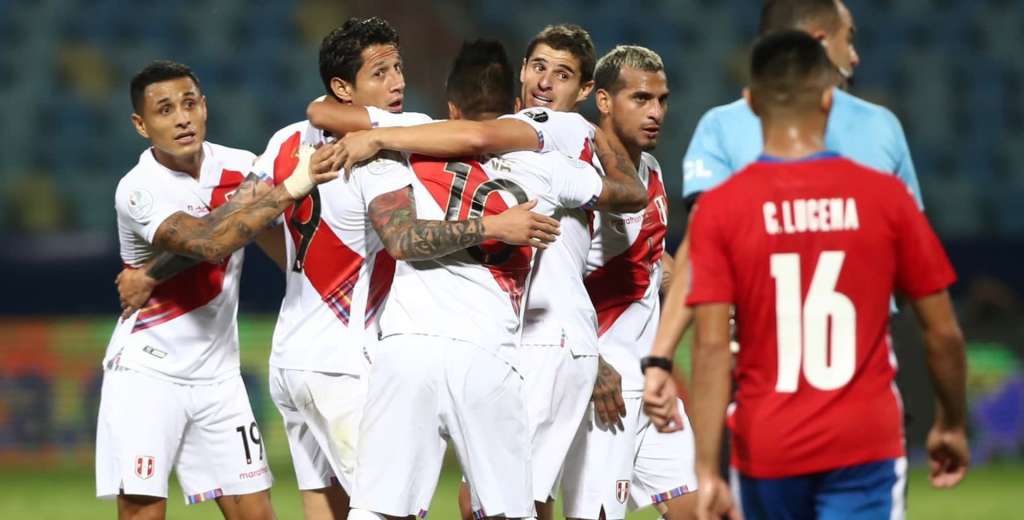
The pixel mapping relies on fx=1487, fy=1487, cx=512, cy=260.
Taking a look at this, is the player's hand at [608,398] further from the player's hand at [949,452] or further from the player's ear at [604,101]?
the player's hand at [949,452]

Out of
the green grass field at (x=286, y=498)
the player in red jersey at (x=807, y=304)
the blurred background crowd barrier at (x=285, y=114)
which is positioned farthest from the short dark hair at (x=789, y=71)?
the blurred background crowd barrier at (x=285, y=114)

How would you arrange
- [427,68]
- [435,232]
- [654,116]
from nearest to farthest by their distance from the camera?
[435,232] → [654,116] → [427,68]

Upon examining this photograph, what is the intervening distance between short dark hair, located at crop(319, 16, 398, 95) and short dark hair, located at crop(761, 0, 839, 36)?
1717 mm

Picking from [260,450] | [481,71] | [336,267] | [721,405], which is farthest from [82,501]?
[721,405]

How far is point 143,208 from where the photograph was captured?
6566 millimetres

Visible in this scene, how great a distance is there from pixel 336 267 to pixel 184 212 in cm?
76

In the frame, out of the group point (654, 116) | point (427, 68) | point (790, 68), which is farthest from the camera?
point (427, 68)

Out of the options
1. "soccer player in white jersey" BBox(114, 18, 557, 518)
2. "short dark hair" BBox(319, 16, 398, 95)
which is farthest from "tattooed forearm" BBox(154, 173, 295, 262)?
"short dark hair" BBox(319, 16, 398, 95)

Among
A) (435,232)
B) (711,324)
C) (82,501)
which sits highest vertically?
(435,232)

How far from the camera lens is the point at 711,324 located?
13.7 feet

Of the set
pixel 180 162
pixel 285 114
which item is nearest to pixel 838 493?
pixel 180 162

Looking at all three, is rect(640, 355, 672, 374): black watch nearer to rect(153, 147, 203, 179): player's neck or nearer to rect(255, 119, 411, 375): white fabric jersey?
rect(255, 119, 411, 375): white fabric jersey

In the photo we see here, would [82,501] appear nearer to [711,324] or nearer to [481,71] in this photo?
[481,71]

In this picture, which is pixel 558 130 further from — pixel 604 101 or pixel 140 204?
pixel 140 204
